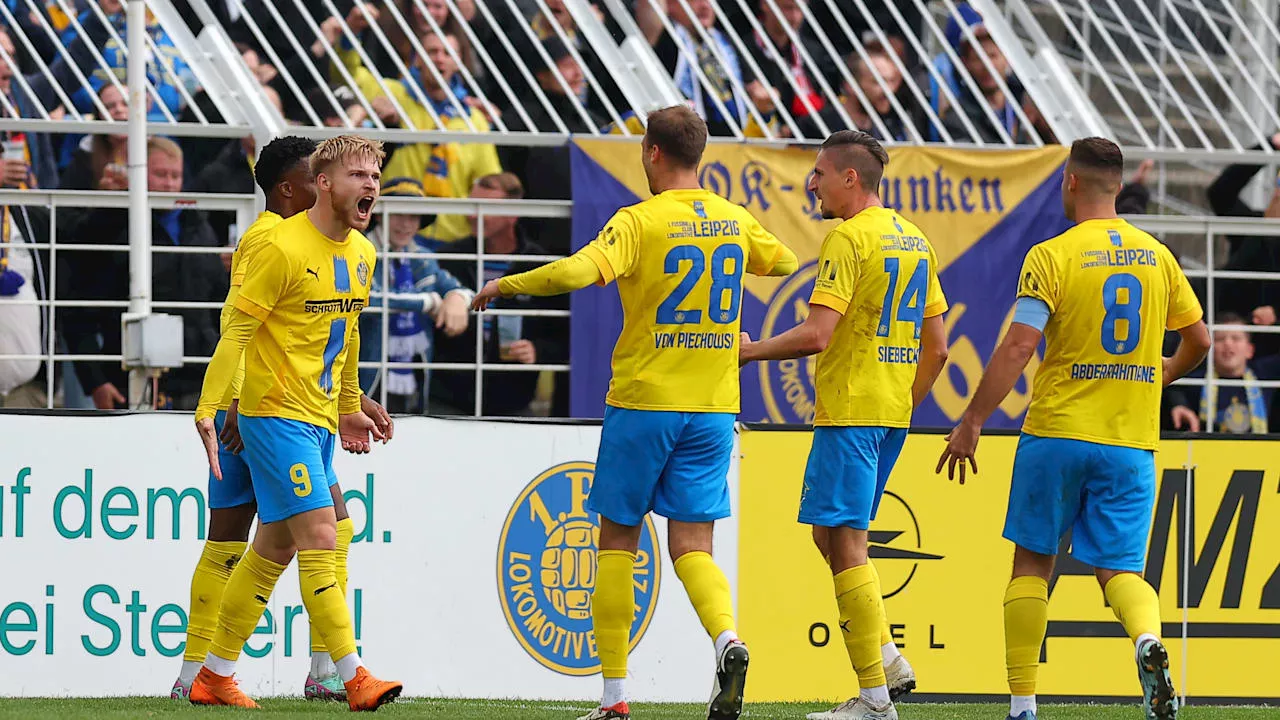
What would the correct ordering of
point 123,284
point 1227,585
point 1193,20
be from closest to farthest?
1. point 1227,585
2. point 123,284
3. point 1193,20

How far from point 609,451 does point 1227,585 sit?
369 cm

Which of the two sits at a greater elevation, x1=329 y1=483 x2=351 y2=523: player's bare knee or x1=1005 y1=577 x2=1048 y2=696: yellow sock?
x1=329 y1=483 x2=351 y2=523: player's bare knee

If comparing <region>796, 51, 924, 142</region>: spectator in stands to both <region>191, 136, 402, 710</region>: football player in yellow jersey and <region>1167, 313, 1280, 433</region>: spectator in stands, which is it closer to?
<region>1167, 313, 1280, 433</region>: spectator in stands

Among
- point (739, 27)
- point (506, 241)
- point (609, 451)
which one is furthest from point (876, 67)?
point (609, 451)

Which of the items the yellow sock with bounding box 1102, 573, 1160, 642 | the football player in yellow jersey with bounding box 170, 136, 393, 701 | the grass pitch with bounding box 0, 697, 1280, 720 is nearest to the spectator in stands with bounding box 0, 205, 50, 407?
the grass pitch with bounding box 0, 697, 1280, 720

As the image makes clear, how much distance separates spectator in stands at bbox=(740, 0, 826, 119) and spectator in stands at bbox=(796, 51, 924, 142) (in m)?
0.10

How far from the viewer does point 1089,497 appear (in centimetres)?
646

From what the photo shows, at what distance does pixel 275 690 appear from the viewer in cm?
797

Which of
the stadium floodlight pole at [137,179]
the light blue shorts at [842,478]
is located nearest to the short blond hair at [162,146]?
the stadium floodlight pole at [137,179]

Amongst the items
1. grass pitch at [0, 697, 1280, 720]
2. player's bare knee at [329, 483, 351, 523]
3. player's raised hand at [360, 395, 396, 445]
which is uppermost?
player's raised hand at [360, 395, 396, 445]

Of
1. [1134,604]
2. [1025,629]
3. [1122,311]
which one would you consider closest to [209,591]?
[1025,629]

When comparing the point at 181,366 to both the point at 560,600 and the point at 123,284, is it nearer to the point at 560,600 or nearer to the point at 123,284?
the point at 123,284

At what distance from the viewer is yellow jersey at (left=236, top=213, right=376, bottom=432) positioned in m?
6.25

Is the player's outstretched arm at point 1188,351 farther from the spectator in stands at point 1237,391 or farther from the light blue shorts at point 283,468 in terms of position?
the spectator in stands at point 1237,391
